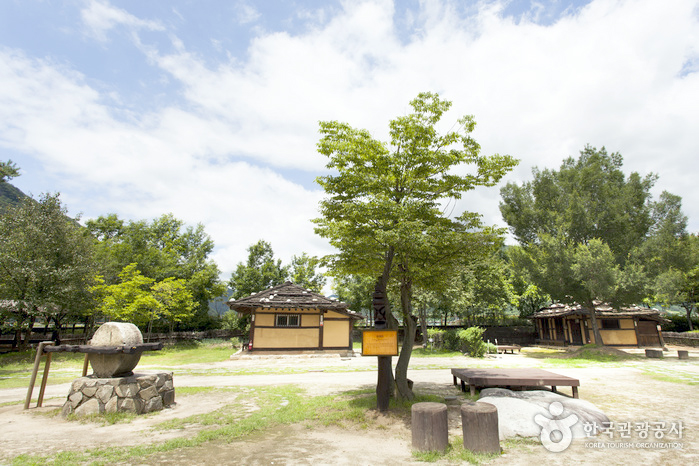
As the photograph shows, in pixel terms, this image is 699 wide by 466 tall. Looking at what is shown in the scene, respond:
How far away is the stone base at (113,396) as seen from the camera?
7410 millimetres

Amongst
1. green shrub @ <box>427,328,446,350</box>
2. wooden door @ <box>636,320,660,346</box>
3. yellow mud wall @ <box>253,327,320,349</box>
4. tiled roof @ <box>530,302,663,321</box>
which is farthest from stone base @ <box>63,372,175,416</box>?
wooden door @ <box>636,320,660,346</box>

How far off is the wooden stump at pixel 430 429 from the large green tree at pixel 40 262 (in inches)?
874

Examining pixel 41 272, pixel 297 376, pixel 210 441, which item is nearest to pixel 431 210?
pixel 210 441

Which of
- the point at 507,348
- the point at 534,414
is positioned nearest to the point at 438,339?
the point at 507,348

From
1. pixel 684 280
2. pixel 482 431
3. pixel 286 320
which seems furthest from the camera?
pixel 684 280

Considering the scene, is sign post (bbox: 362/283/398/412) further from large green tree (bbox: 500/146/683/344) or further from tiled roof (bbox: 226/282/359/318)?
large green tree (bbox: 500/146/683/344)

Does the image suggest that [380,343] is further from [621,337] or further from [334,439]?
[621,337]

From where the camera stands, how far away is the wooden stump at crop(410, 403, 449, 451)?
5242mm

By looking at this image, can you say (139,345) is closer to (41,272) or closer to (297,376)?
(297,376)

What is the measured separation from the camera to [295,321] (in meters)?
23.2

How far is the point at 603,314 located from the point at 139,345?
28805 millimetres

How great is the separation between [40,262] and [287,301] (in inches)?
540

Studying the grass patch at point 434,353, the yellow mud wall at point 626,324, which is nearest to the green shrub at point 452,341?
the grass patch at point 434,353

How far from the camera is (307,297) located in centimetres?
2383
